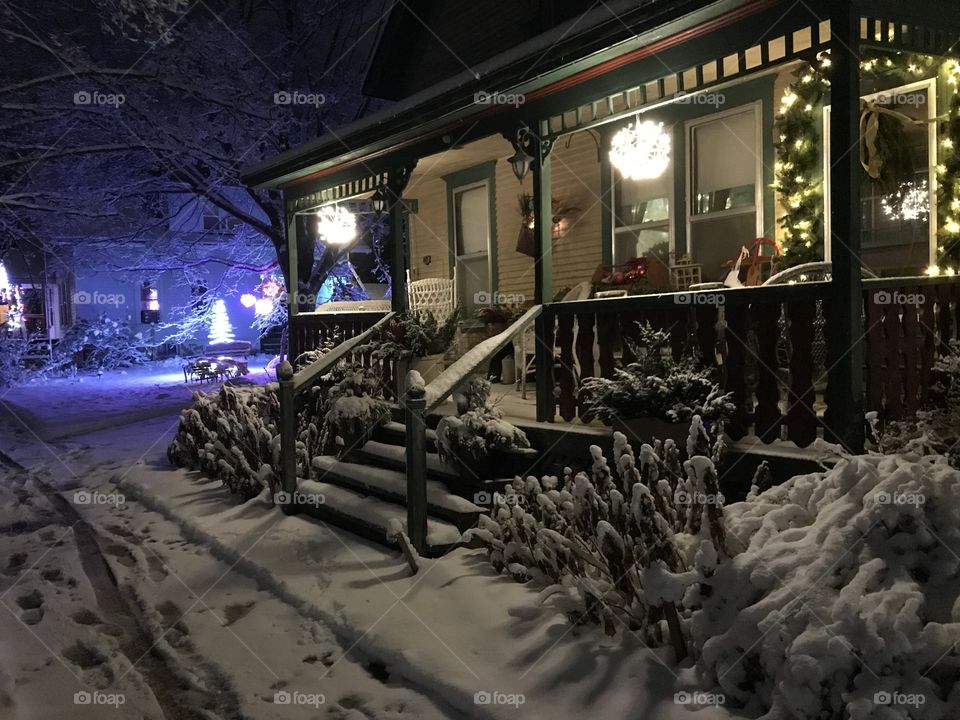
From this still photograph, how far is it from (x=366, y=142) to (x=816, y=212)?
206 inches

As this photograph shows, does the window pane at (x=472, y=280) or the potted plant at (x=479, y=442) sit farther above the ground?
the window pane at (x=472, y=280)

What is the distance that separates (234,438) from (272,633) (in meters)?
4.42

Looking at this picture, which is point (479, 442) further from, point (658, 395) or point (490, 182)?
point (490, 182)

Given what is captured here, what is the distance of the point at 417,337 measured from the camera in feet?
26.7

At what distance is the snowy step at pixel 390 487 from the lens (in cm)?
575

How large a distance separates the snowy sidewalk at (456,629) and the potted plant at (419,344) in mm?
2297

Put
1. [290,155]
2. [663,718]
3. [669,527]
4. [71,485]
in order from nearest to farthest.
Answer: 1. [663,718]
2. [669,527]
3. [71,485]
4. [290,155]

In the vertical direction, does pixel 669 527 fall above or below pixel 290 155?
below

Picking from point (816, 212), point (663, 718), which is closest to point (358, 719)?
point (663, 718)

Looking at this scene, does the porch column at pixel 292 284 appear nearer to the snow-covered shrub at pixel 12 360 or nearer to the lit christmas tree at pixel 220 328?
the snow-covered shrub at pixel 12 360

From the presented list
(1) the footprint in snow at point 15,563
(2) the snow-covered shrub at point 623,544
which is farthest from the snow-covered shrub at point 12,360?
(2) the snow-covered shrub at point 623,544

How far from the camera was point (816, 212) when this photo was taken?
24.5ft

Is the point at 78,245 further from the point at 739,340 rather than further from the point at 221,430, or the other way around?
the point at 739,340

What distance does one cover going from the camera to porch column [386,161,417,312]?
8.80 meters
